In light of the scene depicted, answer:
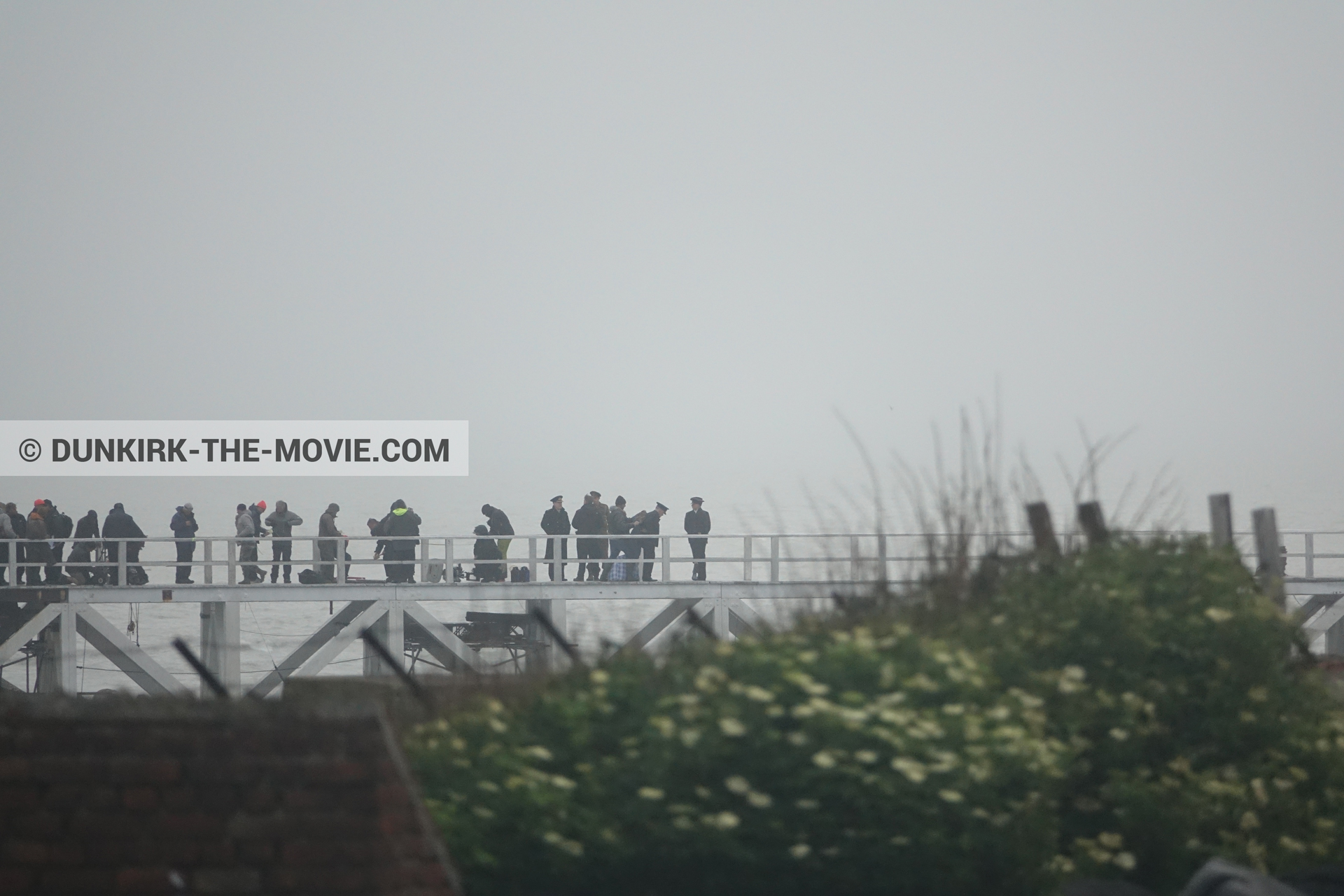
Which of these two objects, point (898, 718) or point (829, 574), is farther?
point (829, 574)

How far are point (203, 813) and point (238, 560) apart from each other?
21896 mm

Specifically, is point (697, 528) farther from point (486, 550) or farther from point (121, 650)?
point (121, 650)

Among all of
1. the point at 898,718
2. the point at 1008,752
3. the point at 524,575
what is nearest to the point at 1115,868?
the point at 1008,752

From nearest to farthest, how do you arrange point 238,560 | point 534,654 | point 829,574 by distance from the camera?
1. point 534,654
2. point 829,574
3. point 238,560

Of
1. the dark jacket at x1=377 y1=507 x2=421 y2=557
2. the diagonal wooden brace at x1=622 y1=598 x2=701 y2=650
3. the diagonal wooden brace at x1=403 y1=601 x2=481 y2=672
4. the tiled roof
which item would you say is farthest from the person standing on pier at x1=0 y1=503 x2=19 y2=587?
the tiled roof

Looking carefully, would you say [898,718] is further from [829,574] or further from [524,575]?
[524,575]

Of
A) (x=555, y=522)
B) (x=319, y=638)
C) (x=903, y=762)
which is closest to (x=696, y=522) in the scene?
(x=555, y=522)

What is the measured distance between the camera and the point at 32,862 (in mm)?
3805

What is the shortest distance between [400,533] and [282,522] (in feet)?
6.03

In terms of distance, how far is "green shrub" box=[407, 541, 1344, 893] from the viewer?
4555mm

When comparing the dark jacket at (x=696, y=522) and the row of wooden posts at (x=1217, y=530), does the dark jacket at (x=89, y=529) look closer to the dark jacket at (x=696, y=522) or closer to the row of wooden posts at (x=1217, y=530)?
the dark jacket at (x=696, y=522)

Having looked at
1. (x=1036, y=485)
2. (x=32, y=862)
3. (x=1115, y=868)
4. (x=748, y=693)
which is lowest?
(x=1115, y=868)

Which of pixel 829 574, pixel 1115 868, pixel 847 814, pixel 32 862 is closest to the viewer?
→ pixel 32 862

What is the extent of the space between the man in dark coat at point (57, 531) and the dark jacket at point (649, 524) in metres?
8.85
